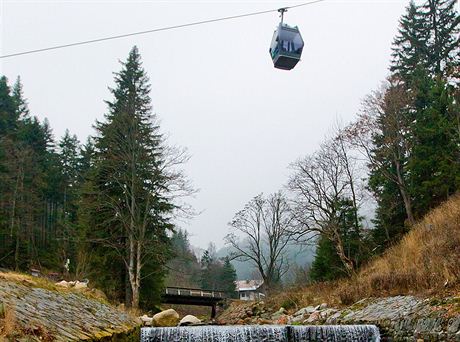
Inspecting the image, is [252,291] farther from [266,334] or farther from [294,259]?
[266,334]

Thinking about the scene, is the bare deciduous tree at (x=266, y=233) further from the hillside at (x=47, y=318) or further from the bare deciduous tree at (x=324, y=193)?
the hillside at (x=47, y=318)

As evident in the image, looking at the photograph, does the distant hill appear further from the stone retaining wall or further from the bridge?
the stone retaining wall

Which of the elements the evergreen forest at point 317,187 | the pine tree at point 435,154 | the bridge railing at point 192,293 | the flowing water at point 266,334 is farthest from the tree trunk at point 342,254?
the bridge railing at point 192,293

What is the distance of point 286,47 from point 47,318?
5.74 m

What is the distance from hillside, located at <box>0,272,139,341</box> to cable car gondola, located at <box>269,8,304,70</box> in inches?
211

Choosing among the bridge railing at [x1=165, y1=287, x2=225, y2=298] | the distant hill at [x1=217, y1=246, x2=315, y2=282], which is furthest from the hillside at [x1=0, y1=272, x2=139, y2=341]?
the bridge railing at [x1=165, y1=287, x2=225, y2=298]

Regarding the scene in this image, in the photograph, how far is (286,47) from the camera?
22.9ft

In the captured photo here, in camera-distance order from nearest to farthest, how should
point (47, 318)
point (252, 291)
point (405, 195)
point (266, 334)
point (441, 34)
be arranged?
point (47, 318) < point (266, 334) < point (405, 195) < point (441, 34) < point (252, 291)

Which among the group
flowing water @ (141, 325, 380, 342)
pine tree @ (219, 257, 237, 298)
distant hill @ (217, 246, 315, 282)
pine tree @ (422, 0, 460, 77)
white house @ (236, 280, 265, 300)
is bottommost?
flowing water @ (141, 325, 380, 342)

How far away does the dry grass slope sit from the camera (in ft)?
33.2

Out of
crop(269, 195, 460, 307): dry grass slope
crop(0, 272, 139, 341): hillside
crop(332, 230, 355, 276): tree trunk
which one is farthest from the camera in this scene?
crop(332, 230, 355, 276): tree trunk

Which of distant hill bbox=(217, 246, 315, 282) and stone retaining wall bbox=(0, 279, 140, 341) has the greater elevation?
distant hill bbox=(217, 246, 315, 282)

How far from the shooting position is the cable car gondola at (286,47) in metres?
6.94

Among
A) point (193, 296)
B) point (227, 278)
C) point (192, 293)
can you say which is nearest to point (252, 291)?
point (227, 278)
